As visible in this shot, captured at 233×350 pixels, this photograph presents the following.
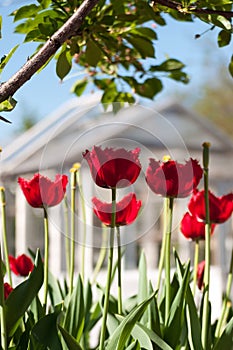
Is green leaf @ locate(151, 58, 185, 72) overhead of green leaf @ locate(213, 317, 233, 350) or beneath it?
overhead

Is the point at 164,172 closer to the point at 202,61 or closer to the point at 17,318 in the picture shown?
the point at 17,318

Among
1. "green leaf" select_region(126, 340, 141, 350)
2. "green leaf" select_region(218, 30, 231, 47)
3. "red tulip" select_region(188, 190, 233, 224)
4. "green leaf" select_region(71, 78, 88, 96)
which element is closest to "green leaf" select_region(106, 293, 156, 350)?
"green leaf" select_region(126, 340, 141, 350)

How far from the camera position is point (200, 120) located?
19.7 feet

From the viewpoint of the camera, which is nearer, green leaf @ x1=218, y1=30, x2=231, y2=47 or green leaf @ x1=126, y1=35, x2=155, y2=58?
green leaf @ x1=218, y1=30, x2=231, y2=47

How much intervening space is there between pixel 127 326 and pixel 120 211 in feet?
0.50

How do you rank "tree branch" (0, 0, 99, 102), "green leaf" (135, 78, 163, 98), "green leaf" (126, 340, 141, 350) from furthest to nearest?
"green leaf" (135, 78, 163, 98) → "green leaf" (126, 340, 141, 350) → "tree branch" (0, 0, 99, 102)

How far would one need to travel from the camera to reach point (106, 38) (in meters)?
0.88

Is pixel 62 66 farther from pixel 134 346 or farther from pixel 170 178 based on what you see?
pixel 134 346

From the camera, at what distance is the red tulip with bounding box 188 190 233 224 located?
0.87 meters

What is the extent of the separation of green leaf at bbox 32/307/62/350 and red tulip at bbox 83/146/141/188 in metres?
0.15

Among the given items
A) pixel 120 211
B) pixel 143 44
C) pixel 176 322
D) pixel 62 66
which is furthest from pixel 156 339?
pixel 143 44

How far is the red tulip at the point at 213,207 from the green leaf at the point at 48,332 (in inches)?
9.6

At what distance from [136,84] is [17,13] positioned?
282 mm

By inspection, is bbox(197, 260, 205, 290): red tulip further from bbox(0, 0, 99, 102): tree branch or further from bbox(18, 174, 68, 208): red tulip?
bbox(0, 0, 99, 102): tree branch
